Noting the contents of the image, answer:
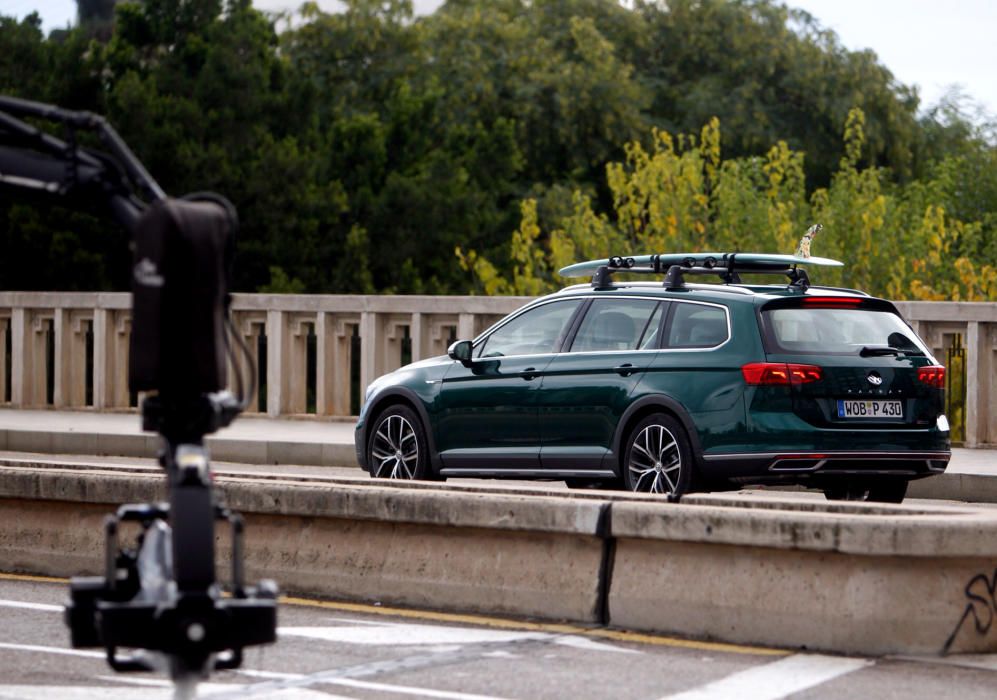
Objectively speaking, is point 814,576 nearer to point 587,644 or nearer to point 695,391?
point 587,644

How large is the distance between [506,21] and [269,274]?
2948cm

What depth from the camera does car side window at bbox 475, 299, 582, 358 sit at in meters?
14.1

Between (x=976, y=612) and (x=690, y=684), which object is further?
(x=976, y=612)

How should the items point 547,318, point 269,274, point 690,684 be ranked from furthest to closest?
point 269,274 → point 547,318 → point 690,684

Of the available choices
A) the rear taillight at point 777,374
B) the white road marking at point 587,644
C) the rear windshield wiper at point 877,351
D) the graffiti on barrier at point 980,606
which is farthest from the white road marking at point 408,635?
the rear windshield wiper at point 877,351

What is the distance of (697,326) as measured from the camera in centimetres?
1302

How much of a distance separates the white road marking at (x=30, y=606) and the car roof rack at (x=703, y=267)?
16.3 ft

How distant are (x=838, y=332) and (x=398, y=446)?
11.7 feet

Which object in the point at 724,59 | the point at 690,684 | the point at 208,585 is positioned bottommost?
the point at 690,684

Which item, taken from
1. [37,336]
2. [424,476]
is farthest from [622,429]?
[37,336]

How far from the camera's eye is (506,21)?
70438mm

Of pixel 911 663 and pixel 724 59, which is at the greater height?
pixel 724 59

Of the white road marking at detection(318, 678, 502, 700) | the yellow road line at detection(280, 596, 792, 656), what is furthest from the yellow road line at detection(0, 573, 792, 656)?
the white road marking at detection(318, 678, 502, 700)

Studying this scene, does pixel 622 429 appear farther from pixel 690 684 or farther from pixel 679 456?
pixel 690 684
